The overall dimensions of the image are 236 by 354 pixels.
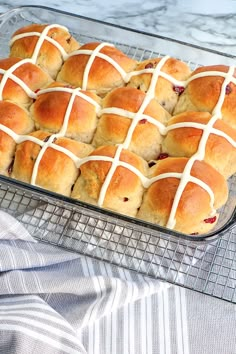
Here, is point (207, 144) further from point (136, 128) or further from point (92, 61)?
point (92, 61)

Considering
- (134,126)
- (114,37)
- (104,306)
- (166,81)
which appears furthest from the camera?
(114,37)

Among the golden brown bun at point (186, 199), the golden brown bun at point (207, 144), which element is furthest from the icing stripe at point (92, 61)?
the golden brown bun at point (186, 199)

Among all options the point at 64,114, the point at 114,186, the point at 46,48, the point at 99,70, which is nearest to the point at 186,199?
the point at 114,186

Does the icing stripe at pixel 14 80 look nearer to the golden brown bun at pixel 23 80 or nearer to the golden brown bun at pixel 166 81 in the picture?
the golden brown bun at pixel 23 80

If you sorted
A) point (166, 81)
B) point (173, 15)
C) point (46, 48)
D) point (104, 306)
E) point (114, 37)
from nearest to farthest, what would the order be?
point (104, 306)
point (166, 81)
point (46, 48)
point (114, 37)
point (173, 15)

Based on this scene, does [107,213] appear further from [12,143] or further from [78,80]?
[78,80]

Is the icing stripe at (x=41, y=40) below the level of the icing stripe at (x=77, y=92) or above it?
above


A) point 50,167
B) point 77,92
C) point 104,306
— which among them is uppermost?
point 77,92
